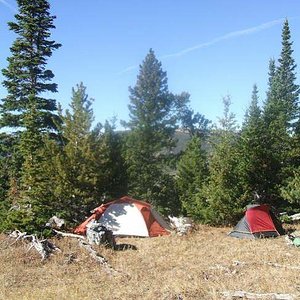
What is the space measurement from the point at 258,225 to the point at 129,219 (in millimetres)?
7016

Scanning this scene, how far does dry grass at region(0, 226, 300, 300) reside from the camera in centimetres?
1055

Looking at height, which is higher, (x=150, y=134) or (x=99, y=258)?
(x=150, y=134)

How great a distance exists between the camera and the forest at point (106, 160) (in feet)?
77.8

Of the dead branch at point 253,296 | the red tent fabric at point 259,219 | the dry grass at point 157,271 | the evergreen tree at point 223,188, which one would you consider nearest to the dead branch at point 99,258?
the dry grass at point 157,271

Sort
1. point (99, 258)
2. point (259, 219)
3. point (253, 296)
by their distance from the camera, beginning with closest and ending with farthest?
point (253, 296)
point (99, 258)
point (259, 219)

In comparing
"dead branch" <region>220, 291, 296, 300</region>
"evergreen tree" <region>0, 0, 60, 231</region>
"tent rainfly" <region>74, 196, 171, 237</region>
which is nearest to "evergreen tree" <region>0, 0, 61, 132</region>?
"evergreen tree" <region>0, 0, 60, 231</region>

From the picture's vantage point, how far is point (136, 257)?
1620 cm

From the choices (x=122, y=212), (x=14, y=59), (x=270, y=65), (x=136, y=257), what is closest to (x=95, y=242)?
(x=136, y=257)

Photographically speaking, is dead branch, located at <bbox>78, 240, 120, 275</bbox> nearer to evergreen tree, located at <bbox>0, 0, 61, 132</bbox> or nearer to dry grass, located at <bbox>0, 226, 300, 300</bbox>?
dry grass, located at <bbox>0, 226, 300, 300</bbox>

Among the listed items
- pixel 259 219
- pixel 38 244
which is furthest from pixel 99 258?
pixel 259 219

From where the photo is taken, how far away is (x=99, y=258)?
583 inches

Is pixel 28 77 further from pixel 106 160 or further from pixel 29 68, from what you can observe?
pixel 106 160

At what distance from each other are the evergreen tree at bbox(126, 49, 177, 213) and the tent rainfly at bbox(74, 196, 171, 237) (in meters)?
4.82

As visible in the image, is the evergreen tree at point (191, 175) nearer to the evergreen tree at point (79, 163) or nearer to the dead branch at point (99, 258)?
the evergreen tree at point (79, 163)
